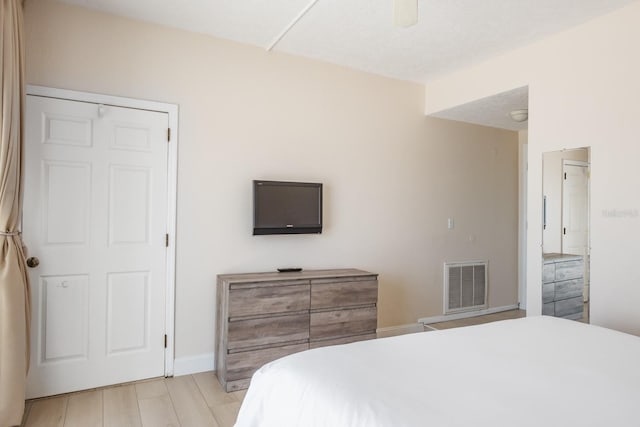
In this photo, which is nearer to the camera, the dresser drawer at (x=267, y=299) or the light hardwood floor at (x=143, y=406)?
the light hardwood floor at (x=143, y=406)

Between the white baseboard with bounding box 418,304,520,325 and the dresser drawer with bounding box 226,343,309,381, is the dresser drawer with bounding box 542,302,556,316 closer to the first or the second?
the white baseboard with bounding box 418,304,520,325

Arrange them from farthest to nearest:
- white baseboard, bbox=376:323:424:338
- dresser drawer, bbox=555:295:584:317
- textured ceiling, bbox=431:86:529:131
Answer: white baseboard, bbox=376:323:424:338 < textured ceiling, bbox=431:86:529:131 < dresser drawer, bbox=555:295:584:317

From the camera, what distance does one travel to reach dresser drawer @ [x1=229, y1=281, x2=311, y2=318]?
2.90 m

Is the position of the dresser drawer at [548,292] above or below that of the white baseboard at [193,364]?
above

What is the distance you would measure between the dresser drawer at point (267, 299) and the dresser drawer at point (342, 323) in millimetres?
179

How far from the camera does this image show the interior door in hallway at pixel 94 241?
8.74ft

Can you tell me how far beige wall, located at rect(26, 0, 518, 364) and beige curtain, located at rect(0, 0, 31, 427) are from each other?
19.3 inches

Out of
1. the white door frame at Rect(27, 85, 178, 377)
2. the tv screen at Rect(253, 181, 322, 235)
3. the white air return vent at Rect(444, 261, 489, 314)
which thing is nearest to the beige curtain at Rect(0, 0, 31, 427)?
the white door frame at Rect(27, 85, 178, 377)

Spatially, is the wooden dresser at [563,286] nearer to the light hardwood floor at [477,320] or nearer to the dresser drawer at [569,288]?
the dresser drawer at [569,288]

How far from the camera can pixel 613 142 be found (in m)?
2.76

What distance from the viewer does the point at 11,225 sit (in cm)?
230

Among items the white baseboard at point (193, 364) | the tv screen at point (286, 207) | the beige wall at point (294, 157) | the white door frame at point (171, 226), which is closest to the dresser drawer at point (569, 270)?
the beige wall at point (294, 157)

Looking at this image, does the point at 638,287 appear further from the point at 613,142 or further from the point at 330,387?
the point at 330,387

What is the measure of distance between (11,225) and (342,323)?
7.91 ft
